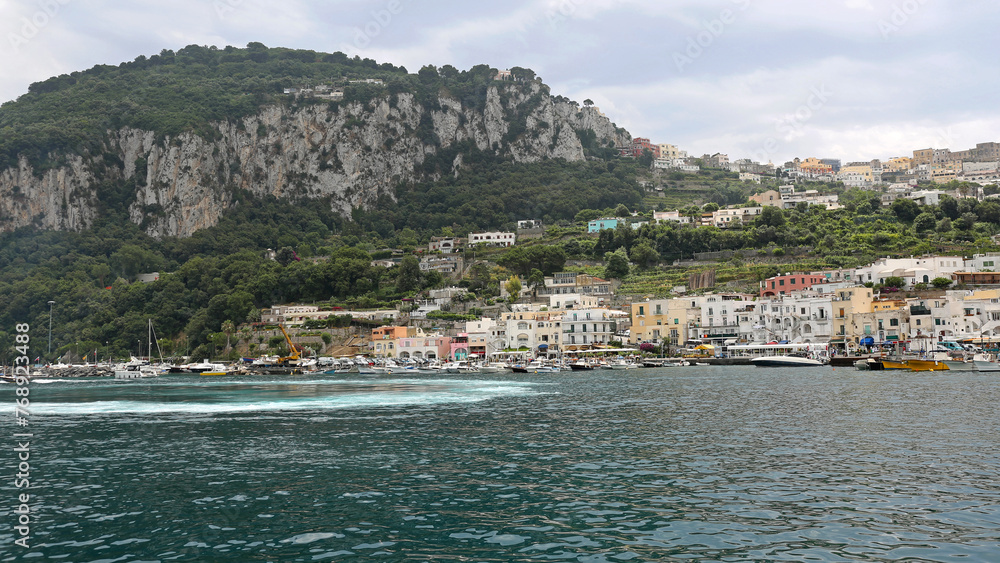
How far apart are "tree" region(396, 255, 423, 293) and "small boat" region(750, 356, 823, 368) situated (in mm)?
59258

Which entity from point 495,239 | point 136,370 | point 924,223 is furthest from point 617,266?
point 136,370

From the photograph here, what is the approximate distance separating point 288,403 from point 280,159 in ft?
478

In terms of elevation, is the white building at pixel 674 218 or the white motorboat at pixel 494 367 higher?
the white building at pixel 674 218

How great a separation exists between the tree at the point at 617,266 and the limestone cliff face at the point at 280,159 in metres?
82.4

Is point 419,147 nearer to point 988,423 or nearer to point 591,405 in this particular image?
point 591,405

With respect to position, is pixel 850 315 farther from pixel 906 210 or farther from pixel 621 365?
pixel 906 210

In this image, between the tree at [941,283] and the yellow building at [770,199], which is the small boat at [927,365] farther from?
the yellow building at [770,199]

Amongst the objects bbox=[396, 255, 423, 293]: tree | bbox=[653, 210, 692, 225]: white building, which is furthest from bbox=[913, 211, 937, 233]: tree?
bbox=[396, 255, 423, 293]: tree

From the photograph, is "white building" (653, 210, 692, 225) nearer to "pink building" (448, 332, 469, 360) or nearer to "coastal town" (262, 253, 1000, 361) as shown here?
"coastal town" (262, 253, 1000, 361)

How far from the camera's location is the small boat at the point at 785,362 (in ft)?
221

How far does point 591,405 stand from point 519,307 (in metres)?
66.0

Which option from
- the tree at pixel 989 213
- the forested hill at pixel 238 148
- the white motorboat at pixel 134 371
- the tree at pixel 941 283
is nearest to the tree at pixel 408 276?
the white motorboat at pixel 134 371

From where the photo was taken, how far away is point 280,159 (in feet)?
579

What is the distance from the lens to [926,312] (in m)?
72.7
